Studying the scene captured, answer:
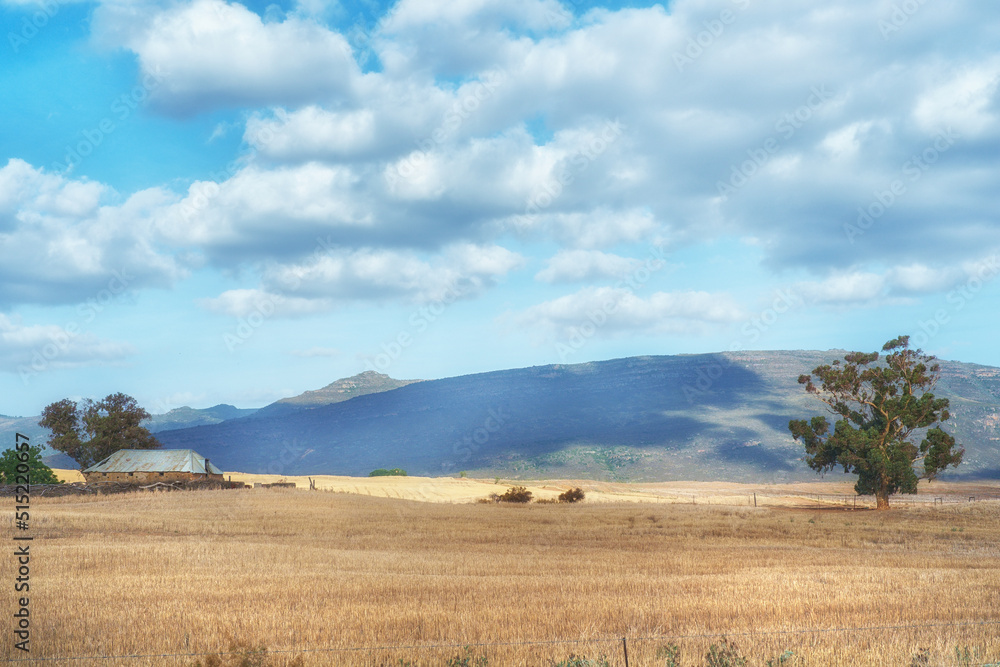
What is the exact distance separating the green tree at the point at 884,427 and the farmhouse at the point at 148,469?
2391 inches

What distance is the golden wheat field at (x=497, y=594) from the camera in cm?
1224

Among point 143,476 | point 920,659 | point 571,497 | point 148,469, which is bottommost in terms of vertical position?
point 571,497

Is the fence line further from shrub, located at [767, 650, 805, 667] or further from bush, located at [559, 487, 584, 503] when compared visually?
bush, located at [559, 487, 584, 503]

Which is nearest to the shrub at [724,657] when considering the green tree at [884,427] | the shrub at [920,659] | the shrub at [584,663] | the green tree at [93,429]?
the shrub at [584,663]

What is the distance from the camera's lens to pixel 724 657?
11227 millimetres

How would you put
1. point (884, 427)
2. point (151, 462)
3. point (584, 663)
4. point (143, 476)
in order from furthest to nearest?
point (151, 462)
point (143, 476)
point (884, 427)
point (584, 663)

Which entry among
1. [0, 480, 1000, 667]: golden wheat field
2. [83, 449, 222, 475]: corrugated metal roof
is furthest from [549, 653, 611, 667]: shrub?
[83, 449, 222, 475]: corrugated metal roof

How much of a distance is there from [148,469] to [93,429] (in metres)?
18.2

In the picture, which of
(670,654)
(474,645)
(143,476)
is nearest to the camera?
(670,654)

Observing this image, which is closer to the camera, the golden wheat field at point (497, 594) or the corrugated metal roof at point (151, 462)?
the golden wheat field at point (497, 594)

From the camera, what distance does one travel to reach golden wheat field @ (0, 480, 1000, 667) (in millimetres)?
12242

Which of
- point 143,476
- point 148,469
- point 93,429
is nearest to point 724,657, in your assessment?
point 143,476

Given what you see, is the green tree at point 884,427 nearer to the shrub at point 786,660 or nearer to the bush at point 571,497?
the bush at point 571,497

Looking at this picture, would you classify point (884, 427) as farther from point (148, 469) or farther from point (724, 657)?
point (148, 469)
